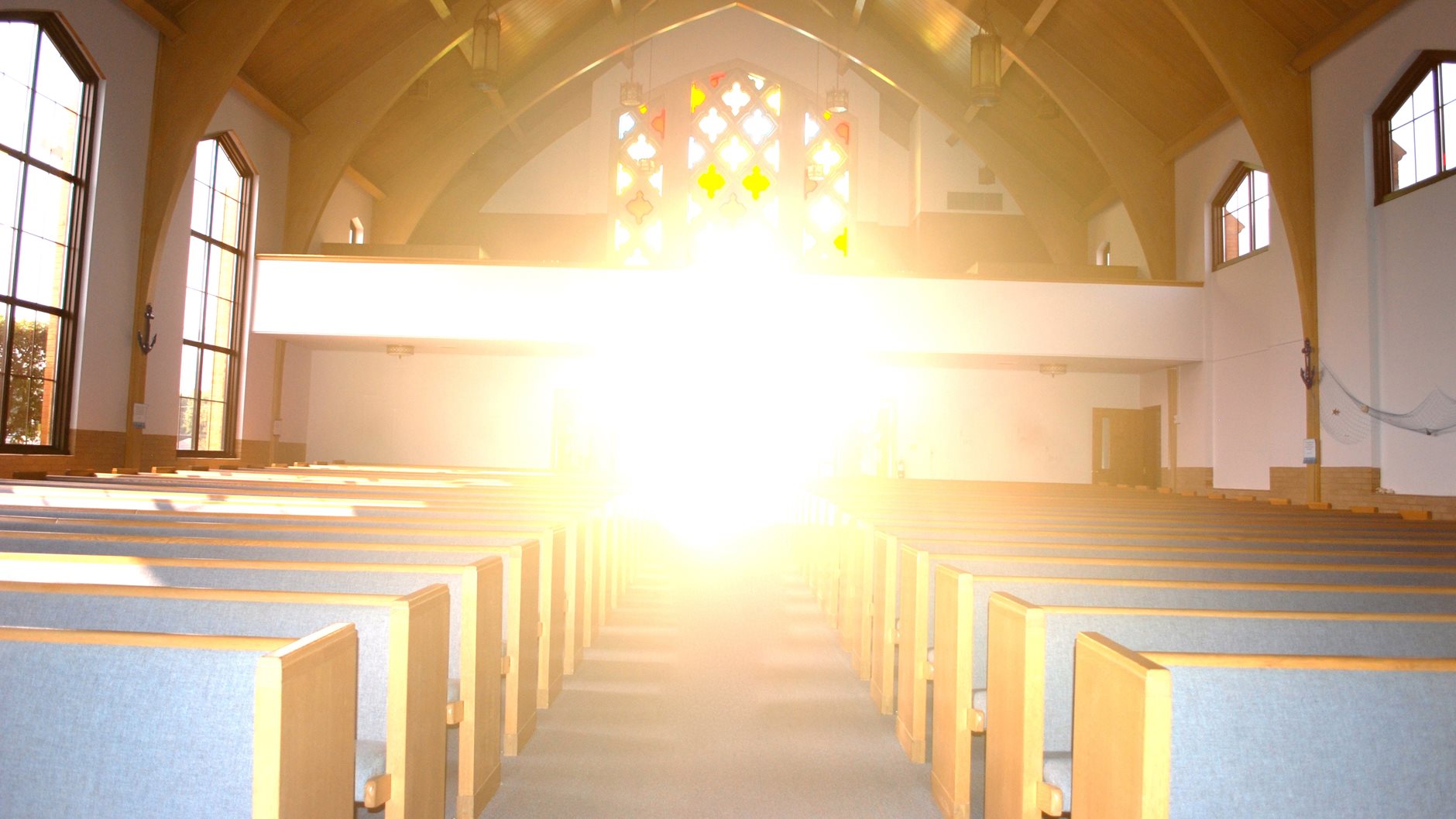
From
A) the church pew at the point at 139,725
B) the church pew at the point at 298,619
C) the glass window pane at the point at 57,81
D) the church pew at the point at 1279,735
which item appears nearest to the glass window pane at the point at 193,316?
the glass window pane at the point at 57,81

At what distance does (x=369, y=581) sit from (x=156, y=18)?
28.1 feet

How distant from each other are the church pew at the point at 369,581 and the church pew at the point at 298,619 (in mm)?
363

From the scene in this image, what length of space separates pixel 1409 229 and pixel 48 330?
35.6 feet

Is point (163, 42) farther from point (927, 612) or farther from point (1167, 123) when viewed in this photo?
point (1167, 123)

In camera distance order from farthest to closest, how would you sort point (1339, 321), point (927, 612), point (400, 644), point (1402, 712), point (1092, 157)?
1. point (1092, 157)
2. point (1339, 321)
3. point (927, 612)
4. point (400, 644)
5. point (1402, 712)

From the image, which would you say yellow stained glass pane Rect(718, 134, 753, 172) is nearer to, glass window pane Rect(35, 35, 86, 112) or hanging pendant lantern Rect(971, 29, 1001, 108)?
hanging pendant lantern Rect(971, 29, 1001, 108)

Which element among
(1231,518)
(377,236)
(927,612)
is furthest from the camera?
(377,236)

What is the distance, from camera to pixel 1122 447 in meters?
12.9

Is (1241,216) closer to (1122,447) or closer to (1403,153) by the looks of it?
(1403,153)

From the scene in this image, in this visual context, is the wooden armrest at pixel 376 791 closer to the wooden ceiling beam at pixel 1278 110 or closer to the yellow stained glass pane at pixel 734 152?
the wooden ceiling beam at pixel 1278 110

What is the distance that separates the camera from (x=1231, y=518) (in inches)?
193

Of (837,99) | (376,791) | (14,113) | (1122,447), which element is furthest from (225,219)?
(1122,447)

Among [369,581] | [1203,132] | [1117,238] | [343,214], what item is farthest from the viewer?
[1117,238]

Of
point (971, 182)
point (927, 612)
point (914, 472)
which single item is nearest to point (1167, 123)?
point (971, 182)
